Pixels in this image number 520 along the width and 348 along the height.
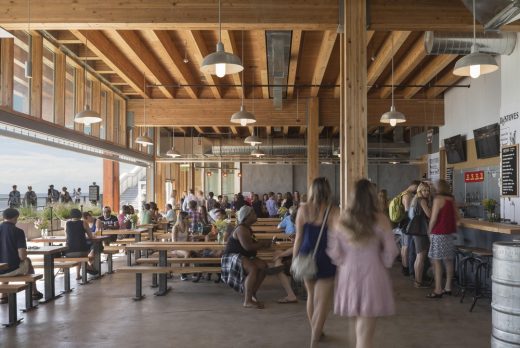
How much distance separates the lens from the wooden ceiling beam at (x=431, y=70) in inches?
359

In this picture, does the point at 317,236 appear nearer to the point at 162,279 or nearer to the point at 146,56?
the point at 162,279

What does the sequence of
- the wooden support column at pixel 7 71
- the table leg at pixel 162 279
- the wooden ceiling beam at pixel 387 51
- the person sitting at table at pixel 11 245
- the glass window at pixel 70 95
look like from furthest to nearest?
the glass window at pixel 70 95, the wooden ceiling beam at pixel 387 51, the wooden support column at pixel 7 71, the table leg at pixel 162 279, the person sitting at table at pixel 11 245

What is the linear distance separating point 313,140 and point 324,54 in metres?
3.79

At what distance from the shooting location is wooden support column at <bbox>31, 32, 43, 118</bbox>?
7.55 meters

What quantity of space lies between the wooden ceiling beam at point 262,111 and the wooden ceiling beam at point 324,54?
1.31m

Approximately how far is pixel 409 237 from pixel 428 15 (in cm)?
336

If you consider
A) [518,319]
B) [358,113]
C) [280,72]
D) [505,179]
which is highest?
[280,72]

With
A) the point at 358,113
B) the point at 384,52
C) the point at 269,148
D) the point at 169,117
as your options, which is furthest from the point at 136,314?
the point at 269,148

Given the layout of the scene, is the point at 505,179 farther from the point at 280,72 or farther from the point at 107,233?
the point at 107,233

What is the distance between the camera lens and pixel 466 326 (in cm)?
497

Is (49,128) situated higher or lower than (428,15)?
lower

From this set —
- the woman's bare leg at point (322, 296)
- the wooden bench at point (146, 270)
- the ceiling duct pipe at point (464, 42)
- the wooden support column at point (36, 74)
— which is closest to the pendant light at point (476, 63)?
the ceiling duct pipe at point (464, 42)

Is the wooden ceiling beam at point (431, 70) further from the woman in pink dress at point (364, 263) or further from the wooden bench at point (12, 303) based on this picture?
the wooden bench at point (12, 303)

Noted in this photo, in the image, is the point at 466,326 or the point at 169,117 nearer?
the point at 466,326
